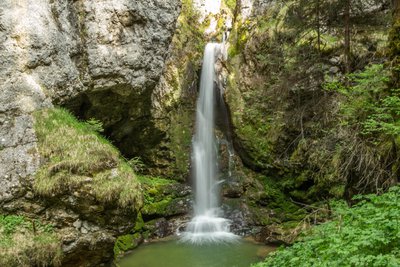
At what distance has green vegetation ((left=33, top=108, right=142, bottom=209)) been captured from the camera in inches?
272

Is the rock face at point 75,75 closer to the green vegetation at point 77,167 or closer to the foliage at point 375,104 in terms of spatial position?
the green vegetation at point 77,167

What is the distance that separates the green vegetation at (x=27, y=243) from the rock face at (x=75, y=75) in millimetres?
227

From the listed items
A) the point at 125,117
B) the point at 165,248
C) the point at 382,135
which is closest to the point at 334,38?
the point at 382,135

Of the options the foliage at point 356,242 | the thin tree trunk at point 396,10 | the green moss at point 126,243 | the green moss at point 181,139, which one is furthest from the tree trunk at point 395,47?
the green moss at point 181,139

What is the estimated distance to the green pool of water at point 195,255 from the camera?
923 cm

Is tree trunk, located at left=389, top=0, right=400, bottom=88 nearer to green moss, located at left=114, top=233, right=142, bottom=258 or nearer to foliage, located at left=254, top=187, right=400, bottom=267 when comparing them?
foliage, located at left=254, top=187, right=400, bottom=267

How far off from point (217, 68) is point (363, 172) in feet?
28.8

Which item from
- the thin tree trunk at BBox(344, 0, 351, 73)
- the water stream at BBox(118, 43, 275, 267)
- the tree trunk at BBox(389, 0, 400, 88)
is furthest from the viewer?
the water stream at BBox(118, 43, 275, 267)

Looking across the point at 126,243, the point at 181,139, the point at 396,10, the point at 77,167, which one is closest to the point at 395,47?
the point at 396,10

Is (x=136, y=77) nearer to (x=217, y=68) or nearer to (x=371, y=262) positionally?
(x=217, y=68)

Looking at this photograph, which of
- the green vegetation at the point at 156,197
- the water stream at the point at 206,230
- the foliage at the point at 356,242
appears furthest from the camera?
the green vegetation at the point at 156,197

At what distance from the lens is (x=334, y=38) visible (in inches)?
437

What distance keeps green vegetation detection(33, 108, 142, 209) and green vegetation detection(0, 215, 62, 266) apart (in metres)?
0.63

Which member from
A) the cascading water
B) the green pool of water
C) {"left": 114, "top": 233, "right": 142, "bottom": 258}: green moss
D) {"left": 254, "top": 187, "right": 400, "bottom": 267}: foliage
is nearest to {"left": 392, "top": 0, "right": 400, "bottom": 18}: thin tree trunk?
{"left": 254, "top": 187, "right": 400, "bottom": 267}: foliage
